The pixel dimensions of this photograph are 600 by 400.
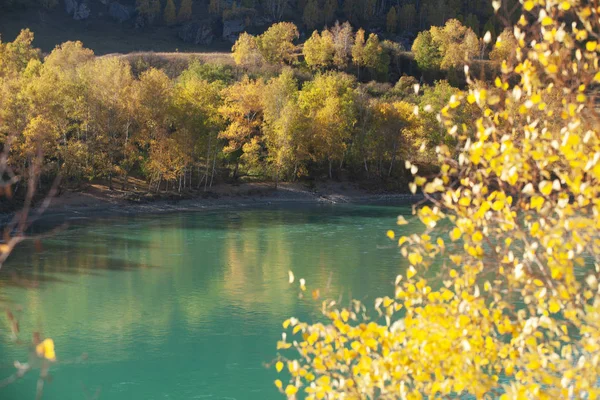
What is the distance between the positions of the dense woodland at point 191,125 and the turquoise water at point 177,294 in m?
9.64

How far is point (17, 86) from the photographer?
53375mm

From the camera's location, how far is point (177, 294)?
29.7 meters

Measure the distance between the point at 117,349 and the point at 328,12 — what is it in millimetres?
127257

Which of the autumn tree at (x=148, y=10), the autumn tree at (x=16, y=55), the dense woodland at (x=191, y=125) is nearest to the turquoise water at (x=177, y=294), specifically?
the dense woodland at (x=191, y=125)

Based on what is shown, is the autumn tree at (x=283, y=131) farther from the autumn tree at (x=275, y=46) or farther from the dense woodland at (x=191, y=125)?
the autumn tree at (x=275, y=46)

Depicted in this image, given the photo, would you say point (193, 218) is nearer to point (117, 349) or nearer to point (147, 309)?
point (147, 309)

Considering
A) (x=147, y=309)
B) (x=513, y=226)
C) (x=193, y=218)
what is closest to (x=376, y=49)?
(x=193, y=218)

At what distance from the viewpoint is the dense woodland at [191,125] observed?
55.4 m

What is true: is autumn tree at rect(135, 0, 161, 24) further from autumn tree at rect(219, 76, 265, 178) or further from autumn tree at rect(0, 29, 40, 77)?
autumn tree at rect(219, 76, 265, 178)

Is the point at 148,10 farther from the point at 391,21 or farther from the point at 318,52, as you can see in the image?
the point at 318,52

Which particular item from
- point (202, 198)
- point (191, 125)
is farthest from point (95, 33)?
point (202, 198)

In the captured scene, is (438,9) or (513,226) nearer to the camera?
(513,226)

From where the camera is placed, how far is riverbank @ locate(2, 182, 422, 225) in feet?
181

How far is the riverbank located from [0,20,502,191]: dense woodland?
1.59 m
